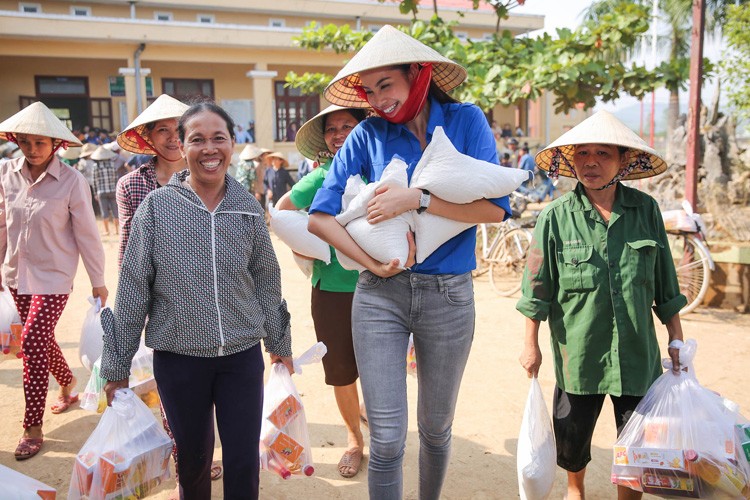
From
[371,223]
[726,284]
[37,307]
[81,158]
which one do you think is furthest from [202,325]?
[81,158]

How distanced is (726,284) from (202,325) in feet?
19.2

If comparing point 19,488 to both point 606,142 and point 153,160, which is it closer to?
point 153,160

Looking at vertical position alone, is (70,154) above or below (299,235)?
above

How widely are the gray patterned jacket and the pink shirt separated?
1659 millimetres

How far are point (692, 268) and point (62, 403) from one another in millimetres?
5839

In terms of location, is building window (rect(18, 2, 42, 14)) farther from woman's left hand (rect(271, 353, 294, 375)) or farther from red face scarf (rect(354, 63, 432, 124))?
red face scarf (rect(354, 63, 432, 124))

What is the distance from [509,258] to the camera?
309 inches

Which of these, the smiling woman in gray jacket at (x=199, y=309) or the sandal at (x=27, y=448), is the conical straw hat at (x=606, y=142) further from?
the sandal at (x=27, y=448)

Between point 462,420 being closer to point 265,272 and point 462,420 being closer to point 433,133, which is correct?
point 265,272

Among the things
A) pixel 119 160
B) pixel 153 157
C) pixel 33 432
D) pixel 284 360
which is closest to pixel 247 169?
pixel 119 160

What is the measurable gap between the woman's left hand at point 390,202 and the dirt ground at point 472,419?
164 cm

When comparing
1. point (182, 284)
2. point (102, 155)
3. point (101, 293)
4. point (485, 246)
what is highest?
point (102, 155)

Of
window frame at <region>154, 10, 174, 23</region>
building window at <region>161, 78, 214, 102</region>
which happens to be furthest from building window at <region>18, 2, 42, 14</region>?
building window at <region>161, 78, 214, 102</region>

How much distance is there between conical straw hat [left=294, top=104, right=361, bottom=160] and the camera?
3.38 meters
